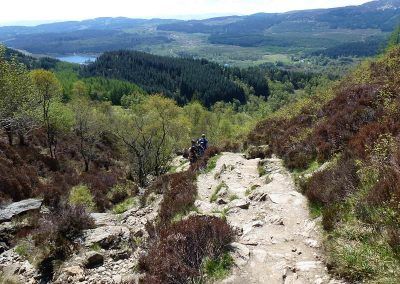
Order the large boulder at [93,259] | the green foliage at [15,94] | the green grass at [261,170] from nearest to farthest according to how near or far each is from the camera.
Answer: the large boulder at [93,259] < the green grass at [261,170] < the green foliage at [15,94]

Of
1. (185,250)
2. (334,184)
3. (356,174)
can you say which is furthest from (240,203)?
(185,250)

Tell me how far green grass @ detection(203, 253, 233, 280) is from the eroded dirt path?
0.15 m

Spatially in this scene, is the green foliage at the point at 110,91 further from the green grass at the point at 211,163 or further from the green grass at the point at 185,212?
the green grass at the point at 185,212

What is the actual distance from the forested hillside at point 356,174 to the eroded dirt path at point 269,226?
18.8 inches

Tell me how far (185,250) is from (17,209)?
992 cm

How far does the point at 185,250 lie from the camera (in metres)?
8.03

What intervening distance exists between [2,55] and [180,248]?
92.8 ft

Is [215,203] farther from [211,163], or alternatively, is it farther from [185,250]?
[211,163]

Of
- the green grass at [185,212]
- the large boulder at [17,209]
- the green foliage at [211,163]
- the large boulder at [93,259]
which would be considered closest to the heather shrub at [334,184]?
the green grass at [185,212]

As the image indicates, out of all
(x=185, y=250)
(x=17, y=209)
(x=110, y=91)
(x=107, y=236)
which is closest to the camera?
(x=185, y=250)

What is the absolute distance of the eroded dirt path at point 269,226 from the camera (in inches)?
294

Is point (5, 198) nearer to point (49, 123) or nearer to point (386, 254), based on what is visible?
point (386, 254)

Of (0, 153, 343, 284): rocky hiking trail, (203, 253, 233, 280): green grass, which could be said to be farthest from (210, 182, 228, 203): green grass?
(203, 253, 233, 280): green grass

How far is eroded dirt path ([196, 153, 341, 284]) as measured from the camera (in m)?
7.46
